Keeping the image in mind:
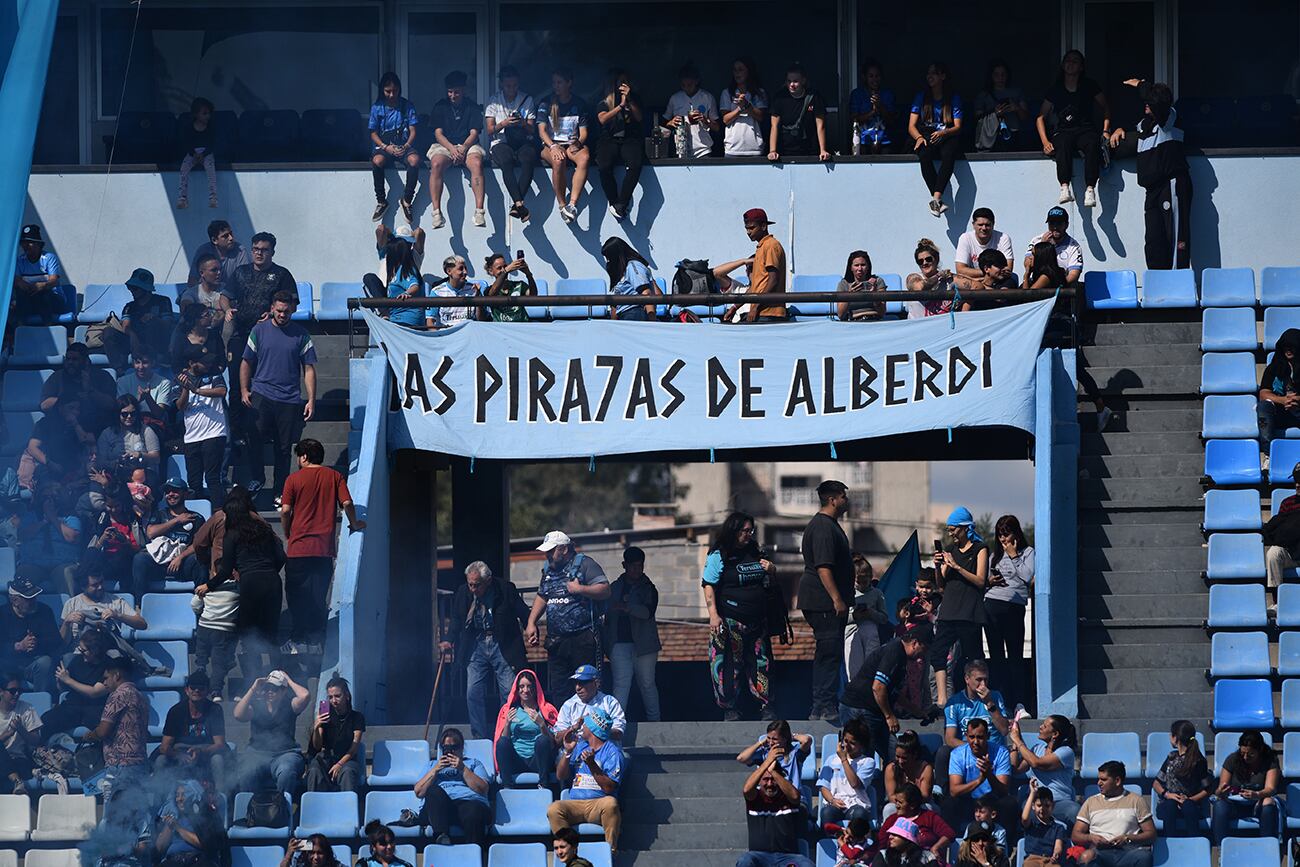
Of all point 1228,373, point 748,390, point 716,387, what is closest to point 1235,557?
point 1228,373

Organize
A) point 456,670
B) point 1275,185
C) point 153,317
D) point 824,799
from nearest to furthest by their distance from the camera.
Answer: point 824,799 < point 456,670 < point 153,317 < point 1275,185

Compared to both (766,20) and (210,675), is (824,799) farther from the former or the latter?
(766,20)

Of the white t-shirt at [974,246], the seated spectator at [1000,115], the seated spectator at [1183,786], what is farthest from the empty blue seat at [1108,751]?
the seated spectator at [1000,115]

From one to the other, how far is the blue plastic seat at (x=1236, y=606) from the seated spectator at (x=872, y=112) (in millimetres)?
5860

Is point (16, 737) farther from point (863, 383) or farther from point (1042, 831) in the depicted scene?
point (1042, 831)

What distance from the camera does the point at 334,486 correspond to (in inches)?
588

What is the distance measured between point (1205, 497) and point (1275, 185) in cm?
436

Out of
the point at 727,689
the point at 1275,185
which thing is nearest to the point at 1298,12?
the point at 1275,185

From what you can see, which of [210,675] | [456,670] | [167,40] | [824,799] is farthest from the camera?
[167,40]

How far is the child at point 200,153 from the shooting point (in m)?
19.5

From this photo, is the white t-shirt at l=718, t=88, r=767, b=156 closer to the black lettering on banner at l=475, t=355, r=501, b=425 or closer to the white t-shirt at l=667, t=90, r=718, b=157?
the white t-shirt at l=667, t=90, r=718, b=157

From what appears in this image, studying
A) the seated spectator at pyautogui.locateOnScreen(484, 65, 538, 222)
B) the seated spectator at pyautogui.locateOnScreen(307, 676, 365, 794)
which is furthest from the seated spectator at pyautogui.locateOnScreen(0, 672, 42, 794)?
the seated spectator at pyautogui.locateOnScreen(484, 65, 538, 222)

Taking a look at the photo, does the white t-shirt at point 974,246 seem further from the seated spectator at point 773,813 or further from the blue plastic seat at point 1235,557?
the seated spectator at point 773,813

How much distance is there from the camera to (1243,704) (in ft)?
48.1
